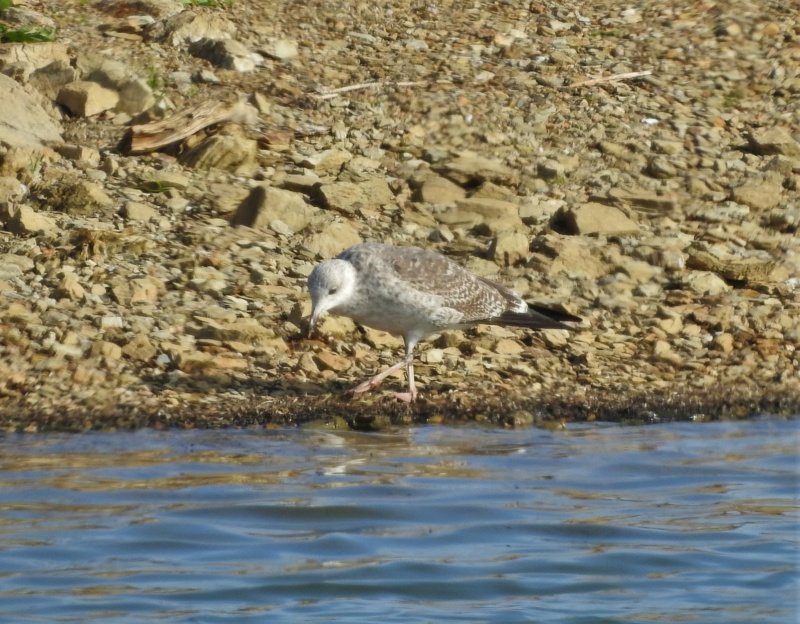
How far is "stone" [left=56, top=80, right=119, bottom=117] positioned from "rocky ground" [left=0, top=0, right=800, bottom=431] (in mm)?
25

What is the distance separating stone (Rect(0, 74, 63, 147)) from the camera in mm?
10883

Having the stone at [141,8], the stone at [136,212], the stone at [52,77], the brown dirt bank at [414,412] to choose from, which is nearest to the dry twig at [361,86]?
the stone at [141,8]

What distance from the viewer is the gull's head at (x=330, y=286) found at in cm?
849

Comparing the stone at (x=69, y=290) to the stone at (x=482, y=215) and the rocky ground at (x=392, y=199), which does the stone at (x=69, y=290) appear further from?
the stone at (x=482, y=215)

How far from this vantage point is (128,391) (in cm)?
835

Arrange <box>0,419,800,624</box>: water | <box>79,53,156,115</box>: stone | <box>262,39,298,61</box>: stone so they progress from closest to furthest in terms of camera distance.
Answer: <box>0,419,800,624</box>: water → <box>79,53,156,115</box>: stone → <box>262,39,298,61</box>: stone

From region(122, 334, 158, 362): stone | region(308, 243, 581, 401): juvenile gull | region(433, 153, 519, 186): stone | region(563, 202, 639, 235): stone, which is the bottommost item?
region(122, 334, 158, 362): stone

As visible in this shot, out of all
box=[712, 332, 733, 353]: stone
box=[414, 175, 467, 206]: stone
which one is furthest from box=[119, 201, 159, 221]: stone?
box=[712, 332, 733, 353]: stone

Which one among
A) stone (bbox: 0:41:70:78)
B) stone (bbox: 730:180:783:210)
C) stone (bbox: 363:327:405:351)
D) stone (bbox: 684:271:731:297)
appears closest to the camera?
stone (bbox: 363:327:405:351)

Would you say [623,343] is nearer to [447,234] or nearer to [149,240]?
[447,234]

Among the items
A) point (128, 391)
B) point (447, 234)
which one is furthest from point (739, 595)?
point (447, 234)

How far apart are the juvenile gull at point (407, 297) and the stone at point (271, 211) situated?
1666 millimetres

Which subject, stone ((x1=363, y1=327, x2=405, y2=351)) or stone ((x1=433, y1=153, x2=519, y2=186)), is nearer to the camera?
stone ((x1=363, y1=327, x2=405, y2=351))

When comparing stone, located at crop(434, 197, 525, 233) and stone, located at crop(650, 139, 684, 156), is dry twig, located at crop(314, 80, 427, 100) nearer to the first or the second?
stone, located at crop(434, 197, 525, 233)
